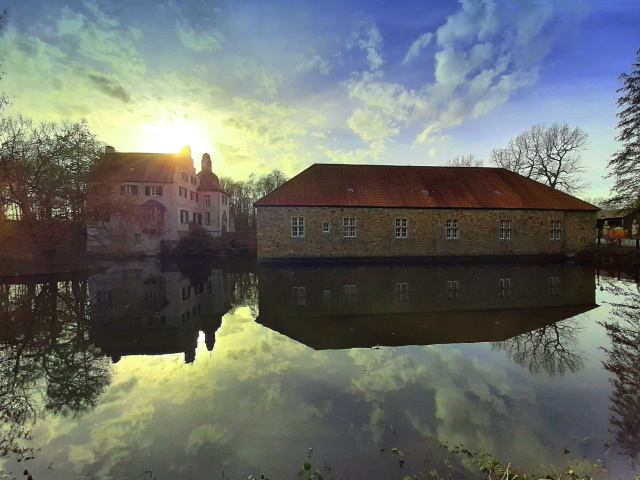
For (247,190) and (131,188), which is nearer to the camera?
(131,188)

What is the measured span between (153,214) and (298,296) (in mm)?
23151

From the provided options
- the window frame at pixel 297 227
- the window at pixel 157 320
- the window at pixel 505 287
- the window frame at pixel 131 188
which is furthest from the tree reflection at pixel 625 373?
the window frame at pixel 131 188

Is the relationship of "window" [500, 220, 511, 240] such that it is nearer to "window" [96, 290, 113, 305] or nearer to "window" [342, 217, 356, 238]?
"window" [342, 217, 356, 238]

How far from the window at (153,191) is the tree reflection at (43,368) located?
21.8 meters

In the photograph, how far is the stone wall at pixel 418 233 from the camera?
21.7 metres

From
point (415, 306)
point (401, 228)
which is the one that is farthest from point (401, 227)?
point (415, 306)

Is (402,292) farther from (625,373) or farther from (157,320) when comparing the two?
(157,320)

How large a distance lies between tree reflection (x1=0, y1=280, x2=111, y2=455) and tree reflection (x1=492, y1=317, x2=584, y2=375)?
6574 millimetres

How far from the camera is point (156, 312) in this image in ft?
29.2

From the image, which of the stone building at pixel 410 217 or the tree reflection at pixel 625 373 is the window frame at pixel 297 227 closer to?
the stone building at pixel 410 217

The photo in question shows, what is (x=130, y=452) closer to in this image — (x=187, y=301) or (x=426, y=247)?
(x=187, y=301)

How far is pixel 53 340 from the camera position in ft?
21.4

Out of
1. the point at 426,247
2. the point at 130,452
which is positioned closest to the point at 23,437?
the point at 130,452

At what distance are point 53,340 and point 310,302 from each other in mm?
6059
